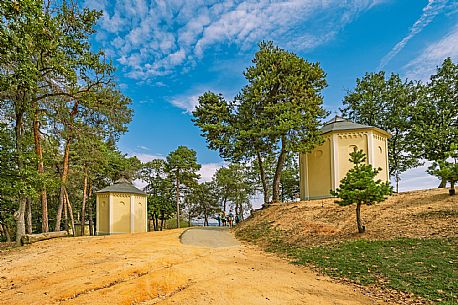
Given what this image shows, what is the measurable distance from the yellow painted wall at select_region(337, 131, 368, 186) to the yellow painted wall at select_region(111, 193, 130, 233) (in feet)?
57.1

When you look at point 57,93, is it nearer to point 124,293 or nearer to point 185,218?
point 124,293

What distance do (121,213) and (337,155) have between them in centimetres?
1794

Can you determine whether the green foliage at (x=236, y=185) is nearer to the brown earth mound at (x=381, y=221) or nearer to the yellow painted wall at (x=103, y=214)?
the yellow painted wall at (x=103, y=214)

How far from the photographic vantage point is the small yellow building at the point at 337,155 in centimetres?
1841

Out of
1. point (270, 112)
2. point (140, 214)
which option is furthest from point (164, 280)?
point (140, 214)

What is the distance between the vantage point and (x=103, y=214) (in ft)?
79.7

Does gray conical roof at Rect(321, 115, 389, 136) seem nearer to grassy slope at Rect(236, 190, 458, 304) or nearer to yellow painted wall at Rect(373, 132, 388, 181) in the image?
yellow painted wall at Rect(373, 132, 388, 181)

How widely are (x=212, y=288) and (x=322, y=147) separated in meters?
15.3

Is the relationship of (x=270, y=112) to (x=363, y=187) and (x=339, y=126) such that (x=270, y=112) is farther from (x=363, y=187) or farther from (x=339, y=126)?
(x=363, y=187)

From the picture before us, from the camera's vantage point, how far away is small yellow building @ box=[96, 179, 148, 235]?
24.0 meters

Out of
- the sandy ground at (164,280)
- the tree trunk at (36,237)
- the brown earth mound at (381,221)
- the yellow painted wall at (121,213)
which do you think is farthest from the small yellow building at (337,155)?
the tree trunk at (36,237)

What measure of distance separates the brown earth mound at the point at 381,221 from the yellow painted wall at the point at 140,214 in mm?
14549

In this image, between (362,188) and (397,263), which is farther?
(362,188)

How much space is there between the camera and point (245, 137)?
20.6 m
